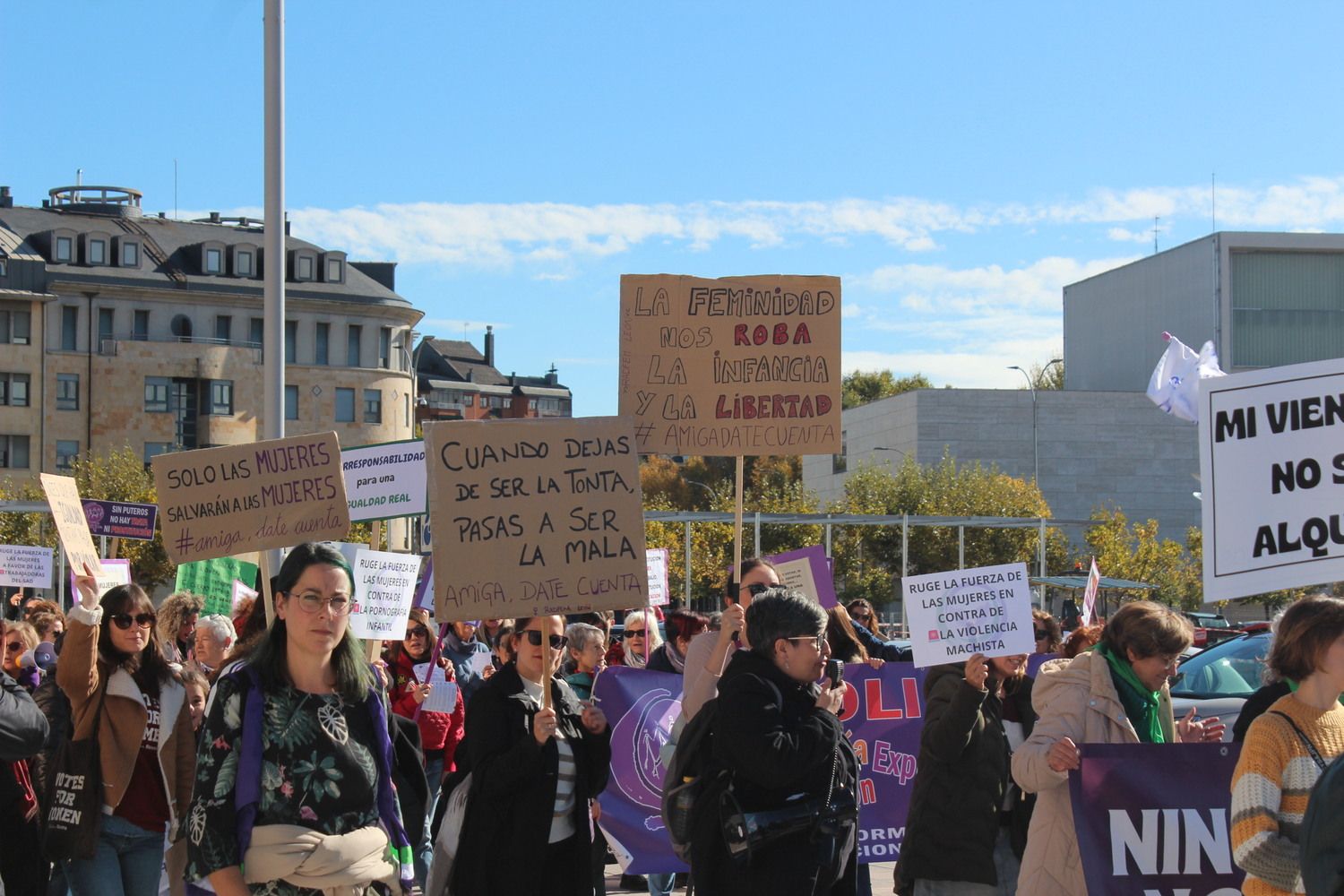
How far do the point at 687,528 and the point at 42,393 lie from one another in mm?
47251

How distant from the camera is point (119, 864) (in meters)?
6.61

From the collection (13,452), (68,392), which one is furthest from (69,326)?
(13,452)

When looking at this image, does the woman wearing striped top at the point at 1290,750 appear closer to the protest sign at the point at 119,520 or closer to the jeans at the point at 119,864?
the jeans at the point at 119,864

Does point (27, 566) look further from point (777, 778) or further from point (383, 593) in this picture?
point (777, 778)

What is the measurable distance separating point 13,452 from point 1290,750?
71.2 meters

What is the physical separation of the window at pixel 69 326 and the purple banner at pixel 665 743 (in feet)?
220

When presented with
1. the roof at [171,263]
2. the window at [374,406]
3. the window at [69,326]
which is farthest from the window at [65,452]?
the window at [374,406]

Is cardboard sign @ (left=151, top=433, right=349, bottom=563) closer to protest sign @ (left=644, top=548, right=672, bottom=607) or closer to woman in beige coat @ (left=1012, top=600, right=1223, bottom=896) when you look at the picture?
woman in beige coat @ (left=1012, top=600, right=1223, bottom=896)

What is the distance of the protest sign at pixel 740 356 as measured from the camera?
8.26 metres

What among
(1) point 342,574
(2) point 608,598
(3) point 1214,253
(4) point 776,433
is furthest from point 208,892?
(3) point 1214,253

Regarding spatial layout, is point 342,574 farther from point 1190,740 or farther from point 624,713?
point 624,713

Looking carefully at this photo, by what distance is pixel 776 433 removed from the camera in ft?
27.3

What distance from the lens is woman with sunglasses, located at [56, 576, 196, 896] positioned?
650cm

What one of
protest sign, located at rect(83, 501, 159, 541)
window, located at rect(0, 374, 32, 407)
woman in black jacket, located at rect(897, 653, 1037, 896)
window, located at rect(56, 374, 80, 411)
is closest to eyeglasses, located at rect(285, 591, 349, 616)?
woman in black jacket, located at rect(897, 653, 1037, 896)
